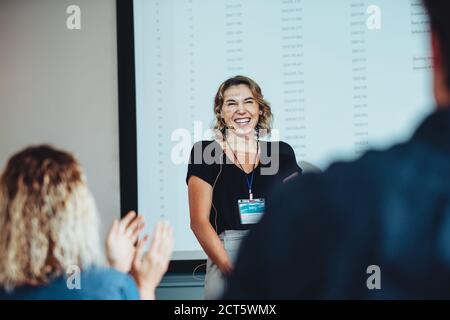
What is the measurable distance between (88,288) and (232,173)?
1.68ft

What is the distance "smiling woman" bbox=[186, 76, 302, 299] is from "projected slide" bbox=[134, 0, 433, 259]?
0.03m

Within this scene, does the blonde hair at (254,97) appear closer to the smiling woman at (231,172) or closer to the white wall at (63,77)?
the smiling woman at (231,172)

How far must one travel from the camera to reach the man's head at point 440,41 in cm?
79

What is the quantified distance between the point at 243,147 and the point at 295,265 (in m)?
0.90

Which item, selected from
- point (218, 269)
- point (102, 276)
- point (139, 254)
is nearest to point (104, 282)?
point (102, 276)

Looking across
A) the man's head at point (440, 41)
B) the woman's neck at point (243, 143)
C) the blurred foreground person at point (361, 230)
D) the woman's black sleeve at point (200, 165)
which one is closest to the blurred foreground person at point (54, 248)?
the woman's black sleeve at point (200, 165)

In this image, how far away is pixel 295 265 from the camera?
2.10 feet

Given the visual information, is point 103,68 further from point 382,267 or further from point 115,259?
point 382,267

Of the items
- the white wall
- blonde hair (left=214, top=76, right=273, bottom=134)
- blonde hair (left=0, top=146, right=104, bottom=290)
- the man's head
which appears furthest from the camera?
the white wall

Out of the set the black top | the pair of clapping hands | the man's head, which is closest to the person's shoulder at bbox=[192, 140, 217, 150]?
the black top

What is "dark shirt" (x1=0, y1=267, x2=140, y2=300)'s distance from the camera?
126 cm

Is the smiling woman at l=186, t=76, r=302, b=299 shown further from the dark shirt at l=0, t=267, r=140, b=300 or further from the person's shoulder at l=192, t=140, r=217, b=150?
the dark shirt at l=0, t=267, r=140, b=300

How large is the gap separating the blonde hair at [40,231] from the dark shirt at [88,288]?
0.02m

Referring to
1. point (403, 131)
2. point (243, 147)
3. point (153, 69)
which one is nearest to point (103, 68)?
point (153, 69)
